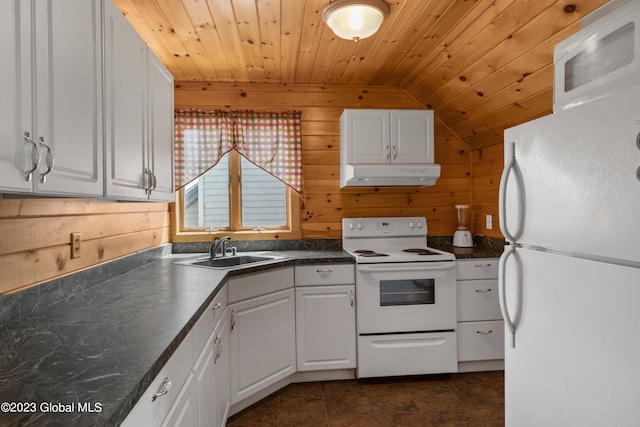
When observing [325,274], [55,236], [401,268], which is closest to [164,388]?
[55,236]

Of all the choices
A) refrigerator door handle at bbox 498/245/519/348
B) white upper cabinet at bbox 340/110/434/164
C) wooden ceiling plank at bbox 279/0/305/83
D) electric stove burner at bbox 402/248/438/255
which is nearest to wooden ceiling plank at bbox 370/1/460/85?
white upper cabinet at bbox 340/110/434/164

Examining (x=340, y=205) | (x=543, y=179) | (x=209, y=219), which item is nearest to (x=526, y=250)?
(x=543, y=179)

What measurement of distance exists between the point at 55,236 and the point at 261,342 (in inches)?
51.6

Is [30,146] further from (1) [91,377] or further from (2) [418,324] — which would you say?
(2) [418,324]

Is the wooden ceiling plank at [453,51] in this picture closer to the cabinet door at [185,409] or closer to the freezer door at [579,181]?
the freezer door at [579,181]

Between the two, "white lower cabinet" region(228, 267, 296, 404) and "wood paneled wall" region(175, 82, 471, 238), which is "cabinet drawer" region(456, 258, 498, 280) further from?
"white lower cabinet" region(228, 267, 296, 404)

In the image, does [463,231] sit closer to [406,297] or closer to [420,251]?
[420,251]

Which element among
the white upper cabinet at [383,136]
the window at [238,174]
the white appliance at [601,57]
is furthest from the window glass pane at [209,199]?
the white appliance at [601,57]

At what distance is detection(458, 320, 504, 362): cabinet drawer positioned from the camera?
2719 mm

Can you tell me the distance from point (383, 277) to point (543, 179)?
144 cm

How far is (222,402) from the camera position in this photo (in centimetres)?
192

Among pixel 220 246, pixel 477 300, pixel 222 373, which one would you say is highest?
pixel 220 246

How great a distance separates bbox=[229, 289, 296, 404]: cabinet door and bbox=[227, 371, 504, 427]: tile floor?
17 centimetres

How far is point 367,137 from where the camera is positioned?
2.92 m
